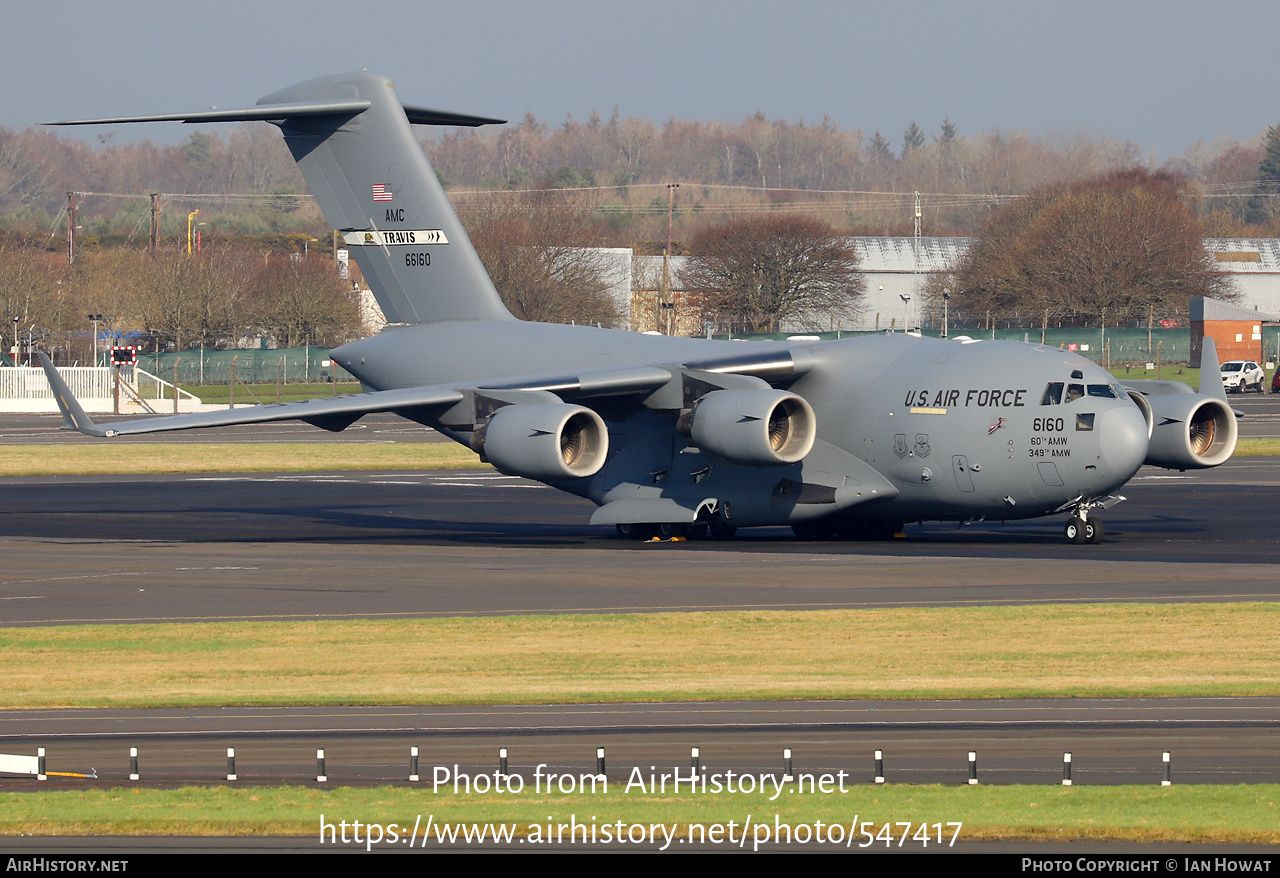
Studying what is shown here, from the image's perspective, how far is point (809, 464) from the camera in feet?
89.8

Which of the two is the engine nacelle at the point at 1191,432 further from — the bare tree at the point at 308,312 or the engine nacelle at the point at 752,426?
the bare tree at the point at 308,312

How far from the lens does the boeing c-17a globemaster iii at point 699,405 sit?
25.6 meters

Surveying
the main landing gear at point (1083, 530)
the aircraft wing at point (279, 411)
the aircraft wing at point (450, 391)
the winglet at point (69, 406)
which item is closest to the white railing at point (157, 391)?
the winglet at point (69, 406)

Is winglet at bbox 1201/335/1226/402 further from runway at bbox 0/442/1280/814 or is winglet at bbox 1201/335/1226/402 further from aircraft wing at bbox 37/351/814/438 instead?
aircraft wing at bbox 37/351/814/438

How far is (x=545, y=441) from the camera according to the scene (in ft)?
83.3

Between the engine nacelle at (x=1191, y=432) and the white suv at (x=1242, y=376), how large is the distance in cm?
5649

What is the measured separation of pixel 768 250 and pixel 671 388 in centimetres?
7491

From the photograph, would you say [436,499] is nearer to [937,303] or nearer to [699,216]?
[937,303]

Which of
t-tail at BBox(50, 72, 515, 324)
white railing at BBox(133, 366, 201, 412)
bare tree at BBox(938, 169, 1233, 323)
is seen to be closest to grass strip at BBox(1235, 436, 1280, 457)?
t-tail at BBox(50, 72, 515, 324)

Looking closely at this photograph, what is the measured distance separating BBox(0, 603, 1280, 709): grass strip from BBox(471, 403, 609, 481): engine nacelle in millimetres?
6580

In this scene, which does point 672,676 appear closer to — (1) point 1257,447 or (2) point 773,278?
(1) point 1257,447

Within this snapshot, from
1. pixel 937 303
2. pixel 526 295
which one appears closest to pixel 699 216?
pixel 937 303

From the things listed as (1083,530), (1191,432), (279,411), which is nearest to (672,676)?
(279,411)

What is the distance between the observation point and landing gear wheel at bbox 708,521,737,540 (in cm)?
2834
